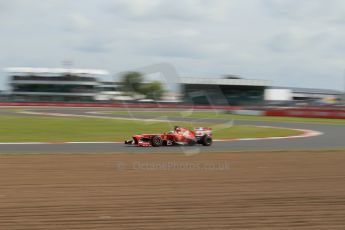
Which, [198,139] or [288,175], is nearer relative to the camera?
[288,175]

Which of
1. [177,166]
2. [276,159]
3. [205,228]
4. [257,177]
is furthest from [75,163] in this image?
[205,228]

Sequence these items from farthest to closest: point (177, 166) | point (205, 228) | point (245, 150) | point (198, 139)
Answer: point (198, 139)
point (245, 150)
point (177, 166)
point (205, 228)

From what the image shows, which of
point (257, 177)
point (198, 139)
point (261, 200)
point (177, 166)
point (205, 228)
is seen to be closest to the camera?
point (205, 228)

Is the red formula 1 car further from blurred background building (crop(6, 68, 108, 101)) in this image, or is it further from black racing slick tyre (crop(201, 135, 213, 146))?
blurred background building (crop(6, 68, 108, 101))

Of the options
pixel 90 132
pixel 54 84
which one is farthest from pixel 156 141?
pixel 54 84

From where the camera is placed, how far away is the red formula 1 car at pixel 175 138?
14807mm

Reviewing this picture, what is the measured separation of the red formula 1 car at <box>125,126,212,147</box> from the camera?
14807 mm

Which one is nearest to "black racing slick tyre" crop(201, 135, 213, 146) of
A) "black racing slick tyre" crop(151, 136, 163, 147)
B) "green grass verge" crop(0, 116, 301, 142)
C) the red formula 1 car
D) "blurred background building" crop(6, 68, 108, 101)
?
the red formula 1 car

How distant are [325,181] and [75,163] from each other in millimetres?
4775

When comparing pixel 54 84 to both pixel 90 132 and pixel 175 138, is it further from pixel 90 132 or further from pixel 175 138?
pixel 175 138

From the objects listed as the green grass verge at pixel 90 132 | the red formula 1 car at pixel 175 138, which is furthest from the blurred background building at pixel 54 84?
the red formula 1 car at pixel 175 138

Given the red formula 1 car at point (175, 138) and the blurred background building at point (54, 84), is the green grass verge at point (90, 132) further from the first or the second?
the blurred background building at point (54, 84)

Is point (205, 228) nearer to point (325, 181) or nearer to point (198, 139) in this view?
point (325, 181)

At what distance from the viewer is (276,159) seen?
38.2 feet
